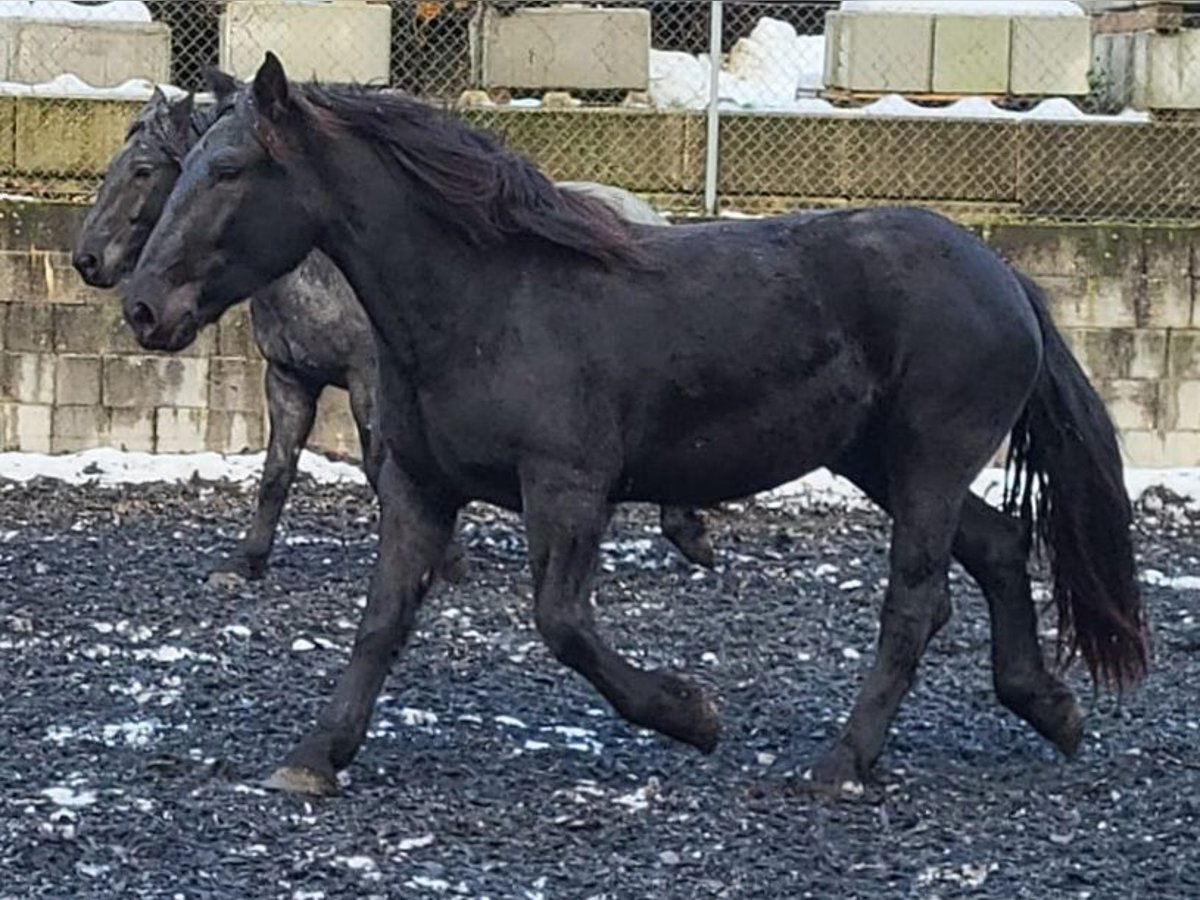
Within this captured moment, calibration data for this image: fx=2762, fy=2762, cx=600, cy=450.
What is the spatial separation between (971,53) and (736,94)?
4.12 ft

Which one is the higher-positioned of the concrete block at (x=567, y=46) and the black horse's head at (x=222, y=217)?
the concrete block at (x=567, y=46)

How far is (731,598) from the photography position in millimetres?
10523

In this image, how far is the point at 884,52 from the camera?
47.8 ft

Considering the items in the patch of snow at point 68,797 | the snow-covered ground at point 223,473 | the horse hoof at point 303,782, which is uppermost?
the horse hoof at point 303,782

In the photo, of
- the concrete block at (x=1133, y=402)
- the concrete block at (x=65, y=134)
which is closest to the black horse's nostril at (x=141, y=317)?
the concrete block at (x=65, y=134)

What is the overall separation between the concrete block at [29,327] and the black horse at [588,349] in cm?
683

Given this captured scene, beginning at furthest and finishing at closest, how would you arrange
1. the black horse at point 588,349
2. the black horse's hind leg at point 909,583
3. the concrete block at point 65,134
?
the concrete block at point 65,134, the black horse's hind leg at point 909,583, the black horse at point 588,349

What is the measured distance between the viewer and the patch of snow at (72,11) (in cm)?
1455

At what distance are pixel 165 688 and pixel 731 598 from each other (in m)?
2.79

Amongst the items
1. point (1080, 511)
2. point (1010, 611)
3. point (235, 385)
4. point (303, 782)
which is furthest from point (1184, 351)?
point (303, 782)

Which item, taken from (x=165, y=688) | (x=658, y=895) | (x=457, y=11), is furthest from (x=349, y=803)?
(x=457, y=11)

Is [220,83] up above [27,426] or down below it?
above

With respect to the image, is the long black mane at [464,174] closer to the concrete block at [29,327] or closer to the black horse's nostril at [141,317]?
the black horse's nostril at [141,317]

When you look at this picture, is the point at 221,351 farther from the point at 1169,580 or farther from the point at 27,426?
the point at 1169,580
